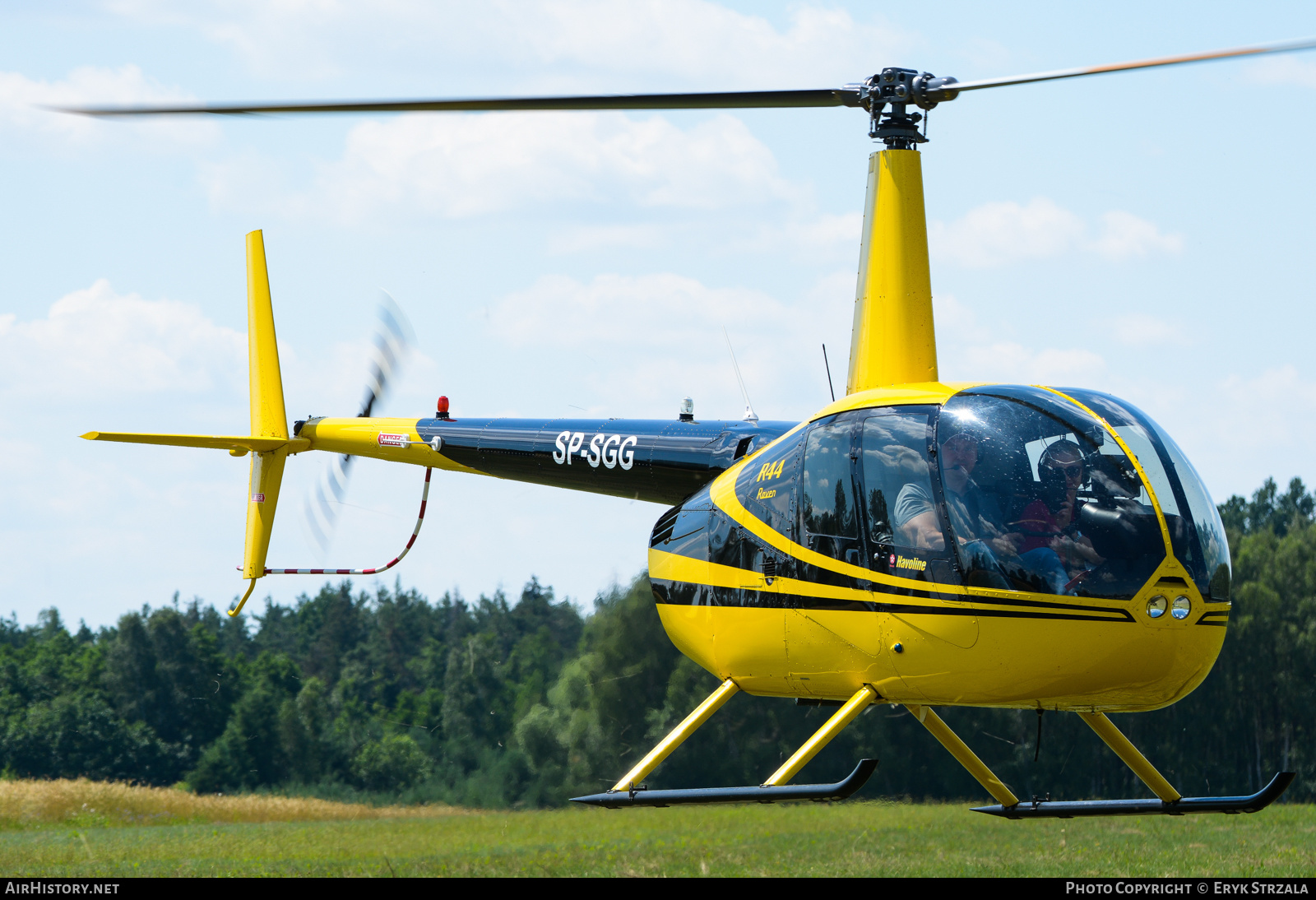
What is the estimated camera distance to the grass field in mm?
27031

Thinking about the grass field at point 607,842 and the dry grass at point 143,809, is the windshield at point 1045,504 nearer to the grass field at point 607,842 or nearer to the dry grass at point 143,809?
the grass field at point 607,842

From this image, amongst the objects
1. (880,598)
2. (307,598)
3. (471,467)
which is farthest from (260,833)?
(307,598)

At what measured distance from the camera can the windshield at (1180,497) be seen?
6766 mm

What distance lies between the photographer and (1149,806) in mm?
7902

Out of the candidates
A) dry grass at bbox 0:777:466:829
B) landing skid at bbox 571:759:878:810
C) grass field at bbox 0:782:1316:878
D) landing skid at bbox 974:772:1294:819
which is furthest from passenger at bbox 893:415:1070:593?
dry grass at bbox 0:777:466:829

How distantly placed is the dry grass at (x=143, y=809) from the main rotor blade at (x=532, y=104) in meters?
26.1

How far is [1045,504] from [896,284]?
244 centimetres

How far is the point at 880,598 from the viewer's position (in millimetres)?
7242

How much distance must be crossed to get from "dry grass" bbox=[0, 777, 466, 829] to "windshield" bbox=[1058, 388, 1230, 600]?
2722 cm

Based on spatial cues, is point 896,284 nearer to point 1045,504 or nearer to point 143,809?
point 1045,504

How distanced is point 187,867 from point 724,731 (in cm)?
1447

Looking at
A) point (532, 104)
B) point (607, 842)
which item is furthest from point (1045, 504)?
point (607, 842)

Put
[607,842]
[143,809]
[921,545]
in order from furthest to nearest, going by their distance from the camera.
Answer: [143,809] → [607,842] → [921,545]

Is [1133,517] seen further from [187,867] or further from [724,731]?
[724,731]
